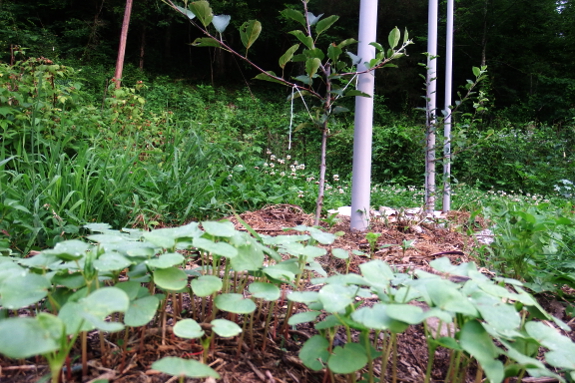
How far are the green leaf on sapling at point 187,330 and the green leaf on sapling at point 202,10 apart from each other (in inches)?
41.4

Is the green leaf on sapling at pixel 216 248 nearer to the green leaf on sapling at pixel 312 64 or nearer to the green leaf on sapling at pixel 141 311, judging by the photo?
the green leaf on sapling at pixel 141 311

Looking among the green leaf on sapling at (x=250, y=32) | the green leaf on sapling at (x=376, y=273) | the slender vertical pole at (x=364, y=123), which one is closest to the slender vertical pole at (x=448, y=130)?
the slender vertical pole at (x=364, y=123)

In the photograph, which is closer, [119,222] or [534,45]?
[119,222]

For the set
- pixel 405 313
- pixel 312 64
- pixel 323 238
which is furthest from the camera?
pixel 312 64

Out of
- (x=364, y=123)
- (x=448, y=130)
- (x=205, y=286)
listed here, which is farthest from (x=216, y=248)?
(x=448, y=130)

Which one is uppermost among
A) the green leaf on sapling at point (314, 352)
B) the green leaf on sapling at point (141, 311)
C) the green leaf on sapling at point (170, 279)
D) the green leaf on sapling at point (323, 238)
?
the green leaf on sapling at point (323, 238)

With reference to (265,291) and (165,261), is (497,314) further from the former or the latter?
(165,261)

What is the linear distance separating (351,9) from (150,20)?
8.80 m

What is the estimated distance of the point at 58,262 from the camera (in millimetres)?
654

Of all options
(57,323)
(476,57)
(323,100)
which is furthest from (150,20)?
(57,323)

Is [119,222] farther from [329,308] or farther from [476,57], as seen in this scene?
[476,57]

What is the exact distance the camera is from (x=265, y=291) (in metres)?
0.68

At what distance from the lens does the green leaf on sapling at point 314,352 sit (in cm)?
61

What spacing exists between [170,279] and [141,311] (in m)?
0.07
